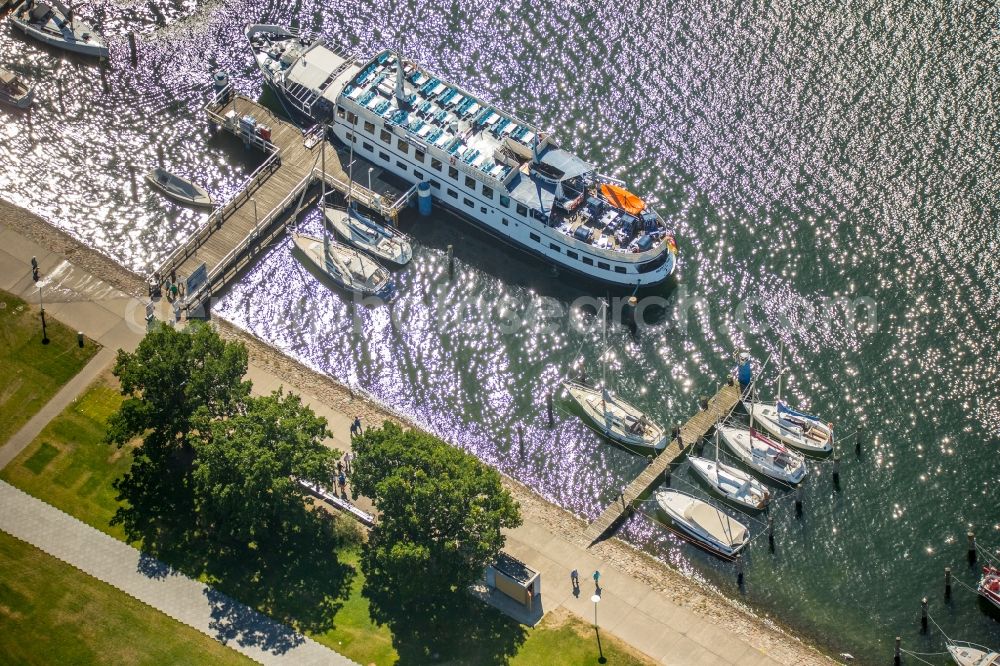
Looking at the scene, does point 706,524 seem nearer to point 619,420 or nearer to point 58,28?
point 619,420

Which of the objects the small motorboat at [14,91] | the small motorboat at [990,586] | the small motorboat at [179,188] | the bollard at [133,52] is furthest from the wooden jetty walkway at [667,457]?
the small motorboat at [14,91]

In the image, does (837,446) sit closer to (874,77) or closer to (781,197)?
(781,197)

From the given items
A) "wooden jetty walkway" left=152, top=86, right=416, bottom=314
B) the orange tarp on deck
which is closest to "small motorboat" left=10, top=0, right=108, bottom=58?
"wooden jetty walkway" left=152, top=86, right=416, bottom=314

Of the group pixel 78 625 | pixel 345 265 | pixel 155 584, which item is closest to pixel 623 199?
pixel 345 265

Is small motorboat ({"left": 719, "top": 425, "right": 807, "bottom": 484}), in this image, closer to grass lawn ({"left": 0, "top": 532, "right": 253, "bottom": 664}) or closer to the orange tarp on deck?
the orange tarp on deck

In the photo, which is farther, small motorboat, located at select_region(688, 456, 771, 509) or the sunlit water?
small motorboat, located at select_region(688, 456, 771, 509)

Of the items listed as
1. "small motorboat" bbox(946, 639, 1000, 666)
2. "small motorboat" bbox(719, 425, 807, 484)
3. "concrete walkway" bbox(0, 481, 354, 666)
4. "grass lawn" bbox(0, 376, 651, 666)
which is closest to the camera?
"grass lawn" bbox(0, 376, 651, 666)

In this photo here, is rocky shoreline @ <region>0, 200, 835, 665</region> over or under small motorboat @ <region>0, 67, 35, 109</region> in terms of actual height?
under

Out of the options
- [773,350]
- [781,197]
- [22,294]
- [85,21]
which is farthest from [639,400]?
[85,21]
